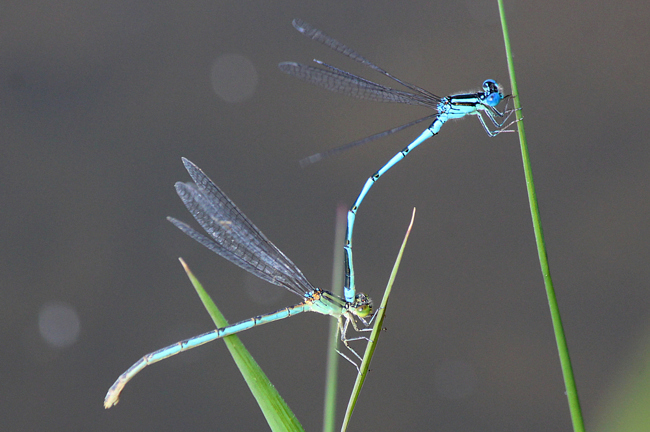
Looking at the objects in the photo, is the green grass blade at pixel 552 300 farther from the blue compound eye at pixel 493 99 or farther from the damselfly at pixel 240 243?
Answer: the damselfly at pixel 240 243

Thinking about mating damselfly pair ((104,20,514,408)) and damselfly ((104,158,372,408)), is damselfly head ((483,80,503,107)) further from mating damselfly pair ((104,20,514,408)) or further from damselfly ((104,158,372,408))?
damselfly ((104,158,372,408))

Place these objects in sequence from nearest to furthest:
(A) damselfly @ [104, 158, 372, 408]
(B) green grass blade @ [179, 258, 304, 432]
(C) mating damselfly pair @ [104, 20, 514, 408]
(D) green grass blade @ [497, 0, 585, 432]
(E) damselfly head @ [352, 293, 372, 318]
→ (D) green grass blade @ [497, 0, 585, 432] → (B) green grass blade @ [179, 258, 304, 432] → (C) mating damselfly pair @ [104, 20, 514, 408] → (E) damselfly head @ [352, 293, 372, 318] → (A) damselfly @ [104, 158, 372, 408]

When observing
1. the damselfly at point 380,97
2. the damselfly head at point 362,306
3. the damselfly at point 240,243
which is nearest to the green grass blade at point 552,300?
the damselfly at point 380,97

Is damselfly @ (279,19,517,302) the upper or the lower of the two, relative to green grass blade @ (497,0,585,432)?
upper

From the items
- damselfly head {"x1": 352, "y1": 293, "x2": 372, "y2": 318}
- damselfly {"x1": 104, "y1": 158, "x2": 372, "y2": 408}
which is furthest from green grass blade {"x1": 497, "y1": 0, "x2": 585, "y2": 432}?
damselfly {"x1": 104, "y1": 158, "x2": 372, "y2": 408}

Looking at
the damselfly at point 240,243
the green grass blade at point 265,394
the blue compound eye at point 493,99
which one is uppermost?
the blue compound eye at point 493,99

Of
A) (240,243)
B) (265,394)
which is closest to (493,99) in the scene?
(240,243)

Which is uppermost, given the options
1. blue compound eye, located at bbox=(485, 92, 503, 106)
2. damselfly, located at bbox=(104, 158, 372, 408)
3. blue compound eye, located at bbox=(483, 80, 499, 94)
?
blue compound eye, located at bbox=(483, 80, 499, 94)

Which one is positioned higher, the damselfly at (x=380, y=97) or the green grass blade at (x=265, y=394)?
the damselfly at (x=380, y=97)
